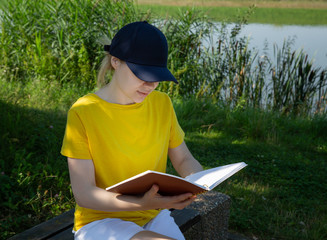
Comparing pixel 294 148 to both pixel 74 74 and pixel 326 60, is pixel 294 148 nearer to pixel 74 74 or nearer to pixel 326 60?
pixel 74 74

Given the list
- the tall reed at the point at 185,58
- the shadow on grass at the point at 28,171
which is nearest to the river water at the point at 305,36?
the tall reed at the point at 185,58

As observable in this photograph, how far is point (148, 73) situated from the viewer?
1.55 meters

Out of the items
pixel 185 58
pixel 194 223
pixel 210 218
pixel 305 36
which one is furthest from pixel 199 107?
pixel 305 36

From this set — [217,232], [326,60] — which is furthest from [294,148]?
[326,60]

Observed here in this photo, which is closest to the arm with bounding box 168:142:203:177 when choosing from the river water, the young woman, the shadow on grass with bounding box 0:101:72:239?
the young woman

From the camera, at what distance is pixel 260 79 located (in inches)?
236

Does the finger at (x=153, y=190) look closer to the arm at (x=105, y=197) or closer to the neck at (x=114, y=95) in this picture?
the arm at (x=105, y=197)

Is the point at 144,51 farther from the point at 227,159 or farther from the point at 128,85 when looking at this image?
the point at 227,159

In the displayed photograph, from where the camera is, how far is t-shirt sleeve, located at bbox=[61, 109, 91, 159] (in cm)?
155

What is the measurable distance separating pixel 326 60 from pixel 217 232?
765cm

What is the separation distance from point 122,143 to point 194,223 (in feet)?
2.85

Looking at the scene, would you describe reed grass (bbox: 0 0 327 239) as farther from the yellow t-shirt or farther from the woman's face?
the woman's face

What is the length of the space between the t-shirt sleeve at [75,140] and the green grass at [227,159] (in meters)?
1.34

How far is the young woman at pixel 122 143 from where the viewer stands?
5.04 ft
